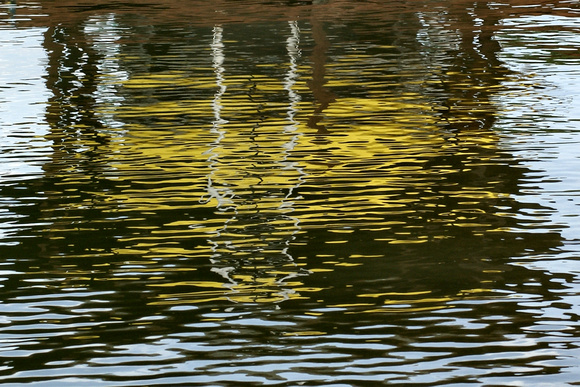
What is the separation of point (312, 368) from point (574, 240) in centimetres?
206

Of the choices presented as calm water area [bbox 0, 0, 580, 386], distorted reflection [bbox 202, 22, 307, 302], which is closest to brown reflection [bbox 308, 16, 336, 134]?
calm water area [bbox 0, 0, 580, 386]

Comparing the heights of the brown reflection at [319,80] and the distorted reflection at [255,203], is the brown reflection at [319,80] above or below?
below

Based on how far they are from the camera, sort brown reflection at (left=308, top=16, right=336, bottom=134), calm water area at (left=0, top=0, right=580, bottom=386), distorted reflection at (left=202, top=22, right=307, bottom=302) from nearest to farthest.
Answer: calm water area at (left=0, top=0, right=580, bottom=386) < distorted reflection at (left=202, top=22, right=307, bottom=302) < brown reflection at (left=308, top=16, right=336, bottom=134)

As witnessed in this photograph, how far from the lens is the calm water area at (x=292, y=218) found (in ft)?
12.7

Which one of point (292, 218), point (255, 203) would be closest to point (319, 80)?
point (255, 203)

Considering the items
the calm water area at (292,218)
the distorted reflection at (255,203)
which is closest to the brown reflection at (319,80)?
the calm water area at (292,218)

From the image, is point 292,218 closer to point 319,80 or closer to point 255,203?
point 255,203

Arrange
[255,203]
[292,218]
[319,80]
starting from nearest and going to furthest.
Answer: [292,218] < [255,203] < [319,80]

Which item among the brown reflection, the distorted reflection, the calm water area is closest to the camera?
the calm water area

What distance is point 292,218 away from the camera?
5660mm

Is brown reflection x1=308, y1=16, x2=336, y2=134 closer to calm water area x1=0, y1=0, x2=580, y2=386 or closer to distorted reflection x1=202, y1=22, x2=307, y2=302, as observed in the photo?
calm water area x1=0, y1=0, x2=580, y2=386

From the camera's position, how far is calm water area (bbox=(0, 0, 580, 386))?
3875 mm

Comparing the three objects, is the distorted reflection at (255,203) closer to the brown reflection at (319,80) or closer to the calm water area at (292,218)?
the calm water area at (292,218)

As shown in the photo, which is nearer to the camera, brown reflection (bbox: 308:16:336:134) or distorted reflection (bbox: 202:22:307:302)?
distorted reflection (bbox: 202:22:307:302)
